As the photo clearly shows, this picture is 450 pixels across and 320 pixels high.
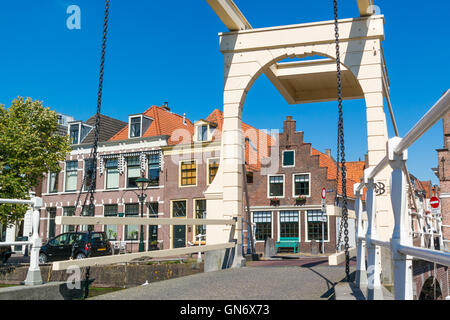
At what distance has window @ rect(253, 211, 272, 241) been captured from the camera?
79.6ft

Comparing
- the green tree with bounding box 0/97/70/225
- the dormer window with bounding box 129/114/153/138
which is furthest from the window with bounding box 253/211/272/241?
the green tree with bounding box 0/97/70/225

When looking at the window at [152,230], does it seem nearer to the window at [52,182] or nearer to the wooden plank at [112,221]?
the window at [52,182]

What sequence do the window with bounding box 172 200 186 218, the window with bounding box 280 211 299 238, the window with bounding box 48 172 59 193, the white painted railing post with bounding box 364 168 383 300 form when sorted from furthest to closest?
the window with bounding box 48 172 59 193 < the window with bounding box 172 200 186 218 < the window with bounding box 280 211 299 238 < the white painted railing post with bounding box 364 168 383 300

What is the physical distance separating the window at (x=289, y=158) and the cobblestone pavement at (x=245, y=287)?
18.6 metres

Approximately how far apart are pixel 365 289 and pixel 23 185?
14669 millimetres

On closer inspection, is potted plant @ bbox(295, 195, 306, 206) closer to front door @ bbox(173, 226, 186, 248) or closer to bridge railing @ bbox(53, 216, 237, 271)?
front door @ bbox(173, 226, 186, 248)

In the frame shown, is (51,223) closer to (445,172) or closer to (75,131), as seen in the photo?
(75,131)

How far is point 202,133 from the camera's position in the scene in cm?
2461

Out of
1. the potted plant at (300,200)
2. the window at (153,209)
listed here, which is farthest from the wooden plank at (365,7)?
the window at (153,209)

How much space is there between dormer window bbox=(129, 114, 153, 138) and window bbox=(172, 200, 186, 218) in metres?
4.58

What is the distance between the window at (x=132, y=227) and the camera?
24375mm

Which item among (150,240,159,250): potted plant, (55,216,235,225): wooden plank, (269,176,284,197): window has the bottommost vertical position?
(150,240,159,250): potted plant

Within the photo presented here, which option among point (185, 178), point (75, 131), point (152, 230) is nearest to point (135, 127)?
point (75, 131)
